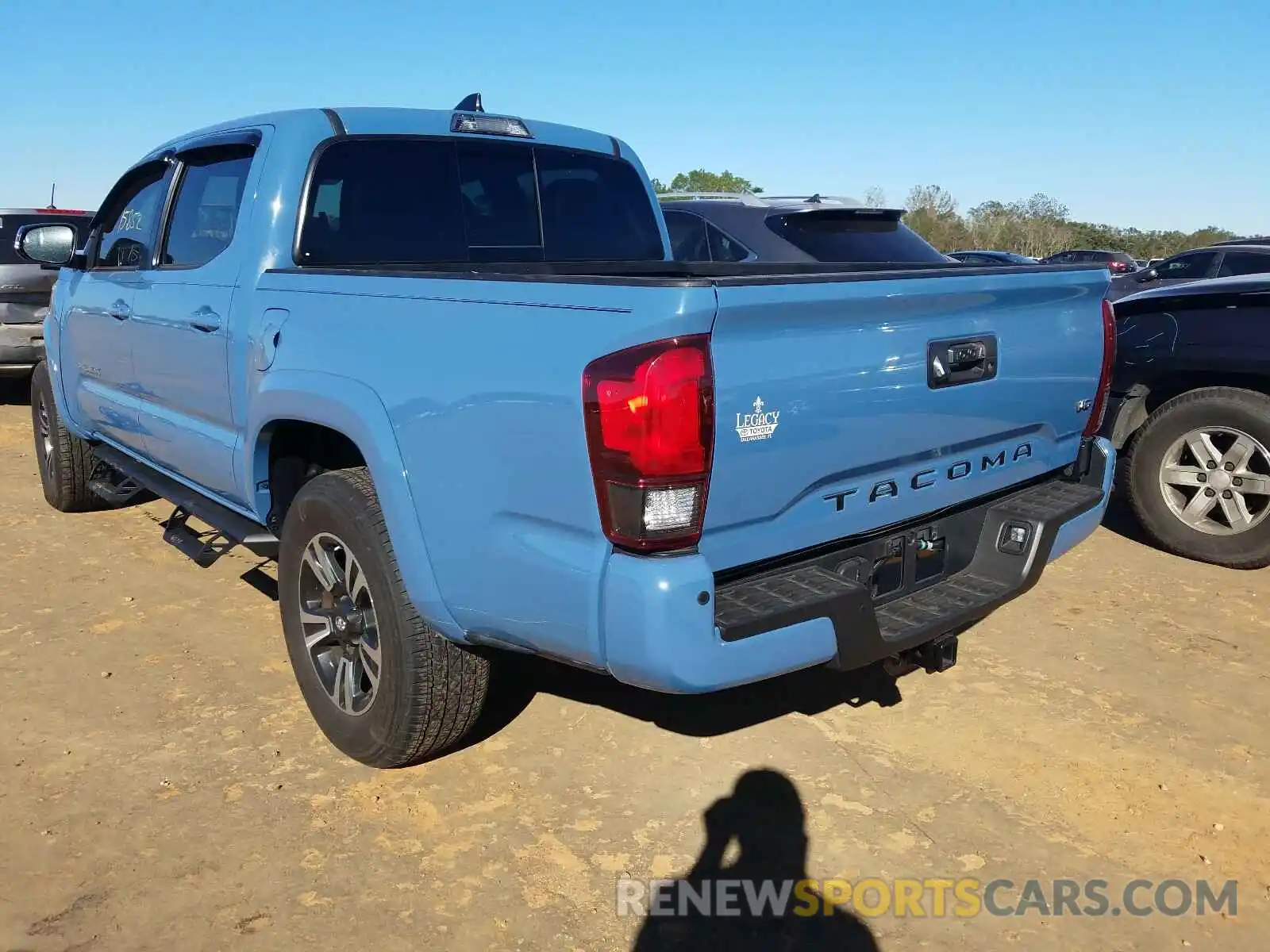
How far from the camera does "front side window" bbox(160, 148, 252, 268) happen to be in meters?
3.78

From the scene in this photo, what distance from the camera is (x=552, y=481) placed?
7.71ft

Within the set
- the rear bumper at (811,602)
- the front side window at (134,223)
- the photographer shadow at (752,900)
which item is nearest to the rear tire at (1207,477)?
the rear bumper at (811,602)

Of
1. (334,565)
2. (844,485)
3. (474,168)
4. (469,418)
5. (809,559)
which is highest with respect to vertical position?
(474,168)

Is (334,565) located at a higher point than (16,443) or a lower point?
higher

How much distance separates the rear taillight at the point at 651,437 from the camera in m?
2.18

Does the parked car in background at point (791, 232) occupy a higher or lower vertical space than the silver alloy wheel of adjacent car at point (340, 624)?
higher

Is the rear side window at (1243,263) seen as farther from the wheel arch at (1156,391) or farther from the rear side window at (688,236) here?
the rear side window at (688,236)

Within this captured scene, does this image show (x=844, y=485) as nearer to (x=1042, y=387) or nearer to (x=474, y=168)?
(x=1042, y=387)

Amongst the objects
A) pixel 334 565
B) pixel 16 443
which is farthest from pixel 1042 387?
pixel 16 443

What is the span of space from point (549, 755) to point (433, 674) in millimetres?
613

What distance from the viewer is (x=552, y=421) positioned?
232 centimetres

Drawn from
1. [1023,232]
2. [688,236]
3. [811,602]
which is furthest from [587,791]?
[1023,232]

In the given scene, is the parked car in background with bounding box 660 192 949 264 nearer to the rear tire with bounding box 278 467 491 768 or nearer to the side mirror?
the side mirror

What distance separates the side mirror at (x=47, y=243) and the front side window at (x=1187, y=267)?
11.2 m
